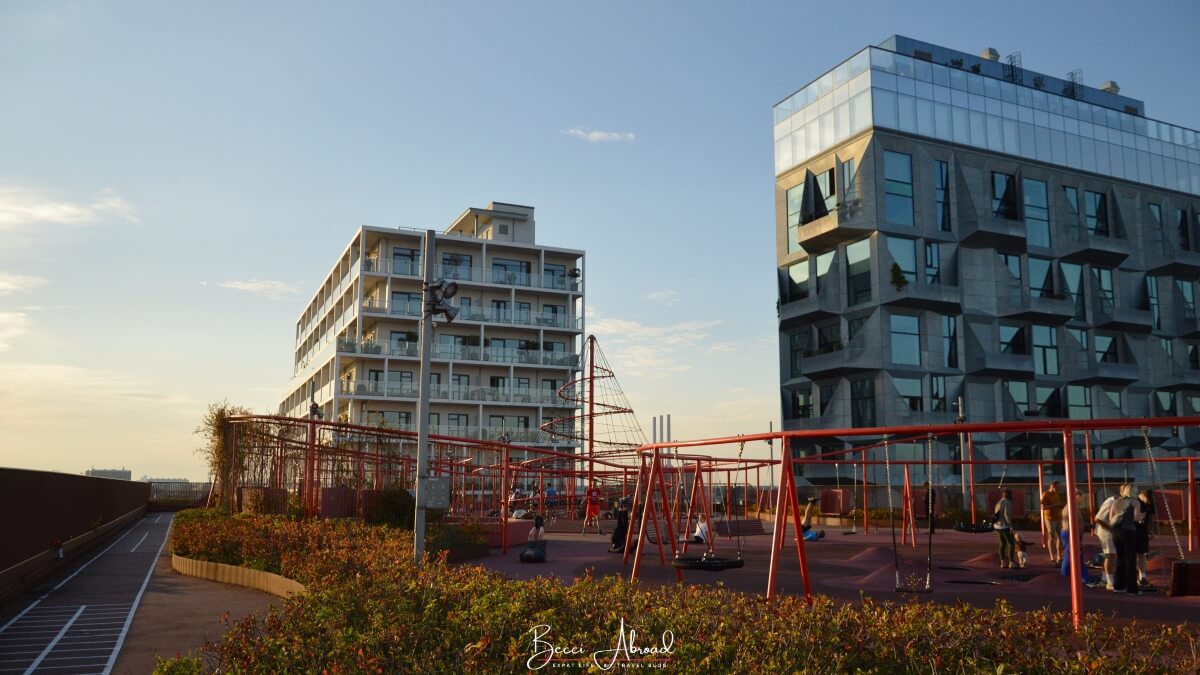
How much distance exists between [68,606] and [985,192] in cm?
4931

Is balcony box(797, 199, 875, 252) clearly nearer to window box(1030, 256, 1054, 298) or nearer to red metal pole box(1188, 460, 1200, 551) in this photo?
window box(1030, 256, 1054, 298)

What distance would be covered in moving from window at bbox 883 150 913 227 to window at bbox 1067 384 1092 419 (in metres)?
14.8

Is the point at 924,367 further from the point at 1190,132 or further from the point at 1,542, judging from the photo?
the point at 1,542

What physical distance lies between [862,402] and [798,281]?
28.4 ft

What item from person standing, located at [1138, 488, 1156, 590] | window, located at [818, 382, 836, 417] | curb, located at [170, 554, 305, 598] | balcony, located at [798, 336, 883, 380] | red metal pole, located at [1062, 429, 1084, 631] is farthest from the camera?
window, located at [818, 382, 836, 417]

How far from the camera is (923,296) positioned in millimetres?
49250

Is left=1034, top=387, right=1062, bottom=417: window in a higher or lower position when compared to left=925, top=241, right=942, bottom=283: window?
lower

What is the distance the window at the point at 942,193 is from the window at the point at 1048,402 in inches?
434

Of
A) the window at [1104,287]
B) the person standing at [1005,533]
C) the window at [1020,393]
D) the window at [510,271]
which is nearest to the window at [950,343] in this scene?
the window at [1020,393]

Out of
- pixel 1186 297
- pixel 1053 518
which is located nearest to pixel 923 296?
pixel 1186 297

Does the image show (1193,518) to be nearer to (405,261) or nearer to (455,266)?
(455,266)

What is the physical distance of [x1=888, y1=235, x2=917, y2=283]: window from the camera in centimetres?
5016

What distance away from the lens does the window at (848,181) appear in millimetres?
50406

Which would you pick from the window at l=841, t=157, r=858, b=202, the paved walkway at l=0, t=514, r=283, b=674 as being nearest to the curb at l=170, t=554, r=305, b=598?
the paved walkway at l=0, t=514, r=283, b=674
